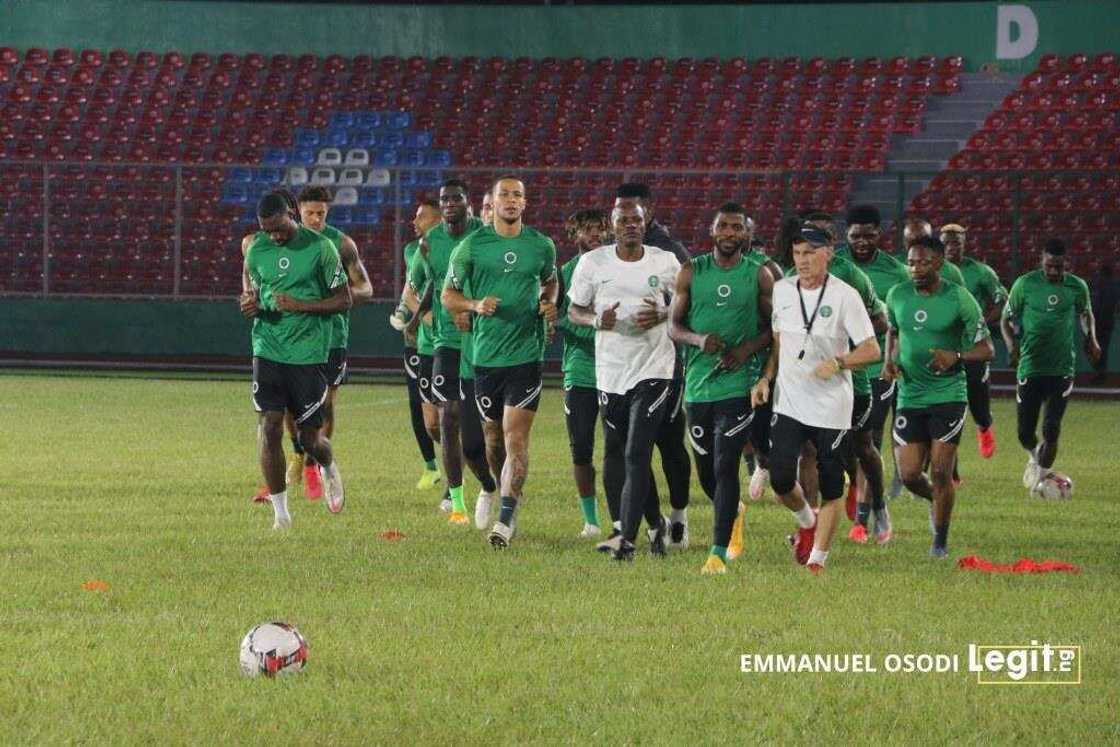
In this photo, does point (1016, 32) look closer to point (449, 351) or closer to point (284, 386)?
point (449, 351)

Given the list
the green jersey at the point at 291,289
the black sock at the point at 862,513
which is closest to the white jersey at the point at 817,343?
the black sock at the point at 862,513

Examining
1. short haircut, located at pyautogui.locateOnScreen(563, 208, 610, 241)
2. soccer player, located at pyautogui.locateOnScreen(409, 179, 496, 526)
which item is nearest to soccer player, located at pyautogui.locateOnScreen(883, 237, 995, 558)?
short haircut, located at pyautogui.locateOnScreen(563, 208, 610, 241)

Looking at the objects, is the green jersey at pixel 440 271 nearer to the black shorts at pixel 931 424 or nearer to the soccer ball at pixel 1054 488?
the black shorts at pixel 931 424

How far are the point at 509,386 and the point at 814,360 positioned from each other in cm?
247

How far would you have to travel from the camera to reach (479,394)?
13352 mm

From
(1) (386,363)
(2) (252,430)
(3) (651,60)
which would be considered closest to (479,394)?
(2) (252,430)

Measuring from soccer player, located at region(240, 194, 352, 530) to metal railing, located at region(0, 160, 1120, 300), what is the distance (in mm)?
18809

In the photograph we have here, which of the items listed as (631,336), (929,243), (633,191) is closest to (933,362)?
(929,243)

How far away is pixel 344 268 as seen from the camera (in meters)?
14.6

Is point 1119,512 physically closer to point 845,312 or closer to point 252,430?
point 845,312

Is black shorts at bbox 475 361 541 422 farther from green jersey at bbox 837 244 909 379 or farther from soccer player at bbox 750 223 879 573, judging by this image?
green jersey at bbox 837 244 909 379

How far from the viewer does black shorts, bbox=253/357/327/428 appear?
534 inches

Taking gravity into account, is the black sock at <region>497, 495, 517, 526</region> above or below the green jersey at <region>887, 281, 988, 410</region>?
below

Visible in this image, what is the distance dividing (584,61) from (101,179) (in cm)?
1013
